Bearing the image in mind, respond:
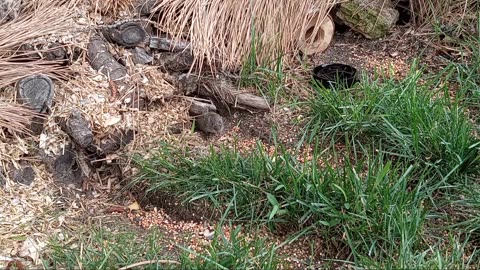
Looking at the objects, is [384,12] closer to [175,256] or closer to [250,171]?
[250,171]

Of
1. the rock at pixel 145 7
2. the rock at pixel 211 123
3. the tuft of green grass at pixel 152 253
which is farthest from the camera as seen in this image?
the rock at pixel 145 7

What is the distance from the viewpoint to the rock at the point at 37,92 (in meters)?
2.95

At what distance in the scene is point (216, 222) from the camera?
2697 mm

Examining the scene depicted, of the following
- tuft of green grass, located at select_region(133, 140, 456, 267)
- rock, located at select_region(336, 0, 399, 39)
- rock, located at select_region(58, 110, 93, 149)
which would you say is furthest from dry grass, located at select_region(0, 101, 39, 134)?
rock, located at select_region(336, 0, 399, 39)

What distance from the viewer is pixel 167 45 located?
3326mm

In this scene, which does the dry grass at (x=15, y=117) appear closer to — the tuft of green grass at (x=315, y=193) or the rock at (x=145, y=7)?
the tuft of green grass at (x=315, y=193)

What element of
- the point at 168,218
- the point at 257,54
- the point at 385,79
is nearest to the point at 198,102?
the point at 257,54

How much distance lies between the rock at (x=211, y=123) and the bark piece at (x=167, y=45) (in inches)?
15.0

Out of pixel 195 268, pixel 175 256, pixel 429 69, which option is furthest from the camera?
pixel 429 69

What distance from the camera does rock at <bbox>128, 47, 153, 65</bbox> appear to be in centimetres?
331

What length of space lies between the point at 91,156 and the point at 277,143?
0.86 m

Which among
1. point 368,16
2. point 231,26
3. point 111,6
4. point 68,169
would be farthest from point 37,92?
point 368,16

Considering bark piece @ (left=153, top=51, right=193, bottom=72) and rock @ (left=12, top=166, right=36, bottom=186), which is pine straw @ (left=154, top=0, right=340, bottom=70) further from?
rock @ (left=12, top=166, right=36, bottom=186)

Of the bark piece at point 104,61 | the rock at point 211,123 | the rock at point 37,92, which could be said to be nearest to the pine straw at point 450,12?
the rock at point 211,123
